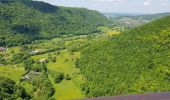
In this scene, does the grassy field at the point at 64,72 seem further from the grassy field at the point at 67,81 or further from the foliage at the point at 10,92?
the foliage at the point at 10,92

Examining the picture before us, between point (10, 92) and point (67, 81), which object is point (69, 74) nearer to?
point (67, 81)

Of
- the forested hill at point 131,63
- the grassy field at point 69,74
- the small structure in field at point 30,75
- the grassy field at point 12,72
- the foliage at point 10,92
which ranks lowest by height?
the grassy field at point 12,72

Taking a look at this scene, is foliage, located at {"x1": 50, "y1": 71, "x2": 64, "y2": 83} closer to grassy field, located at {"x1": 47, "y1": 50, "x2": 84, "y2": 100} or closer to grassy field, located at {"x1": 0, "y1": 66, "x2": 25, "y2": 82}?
grassy field, located at {"x1": 47, "y1": 50, "x2": 84, "y2": 100}

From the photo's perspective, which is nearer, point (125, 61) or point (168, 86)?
point (168, 86)

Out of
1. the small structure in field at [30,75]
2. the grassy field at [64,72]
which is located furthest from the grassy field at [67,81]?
the small structure in field at [30,75]

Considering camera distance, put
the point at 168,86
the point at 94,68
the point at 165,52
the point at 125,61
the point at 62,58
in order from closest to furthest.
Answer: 1. the point at 168,86
2. the point at 165,52
3. the point at 125,61
4. the point at 94,68
5. the point at 62,58

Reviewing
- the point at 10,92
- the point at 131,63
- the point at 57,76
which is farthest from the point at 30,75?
the point at 131,63

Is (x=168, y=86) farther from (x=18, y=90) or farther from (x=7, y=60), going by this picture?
(x=7, y=60)

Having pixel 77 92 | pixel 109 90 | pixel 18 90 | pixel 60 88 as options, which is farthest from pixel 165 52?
pixel 18 90
